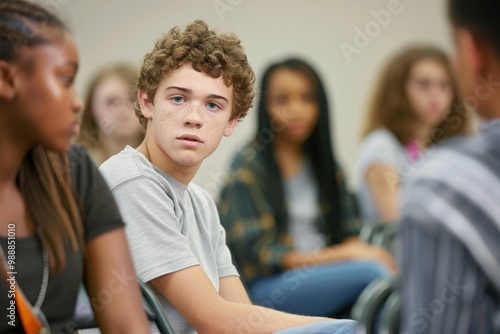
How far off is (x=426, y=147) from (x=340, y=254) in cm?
A: 67

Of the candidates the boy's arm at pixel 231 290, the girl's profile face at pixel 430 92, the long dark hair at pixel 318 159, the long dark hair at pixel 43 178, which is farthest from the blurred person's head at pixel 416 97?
the long dark hair at pixel 43 178

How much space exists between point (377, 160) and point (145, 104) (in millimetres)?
1735

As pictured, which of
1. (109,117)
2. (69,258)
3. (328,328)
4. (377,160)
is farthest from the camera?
(377,160)

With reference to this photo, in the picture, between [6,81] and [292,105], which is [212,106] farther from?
[292,105]

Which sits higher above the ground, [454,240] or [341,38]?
[341,38]

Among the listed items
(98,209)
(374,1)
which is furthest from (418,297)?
(374,1)

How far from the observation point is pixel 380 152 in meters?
2.58

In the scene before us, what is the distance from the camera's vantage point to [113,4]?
223 cm

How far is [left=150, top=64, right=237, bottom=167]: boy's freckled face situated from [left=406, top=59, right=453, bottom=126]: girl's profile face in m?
1.81

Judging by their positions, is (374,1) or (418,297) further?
(374,1)

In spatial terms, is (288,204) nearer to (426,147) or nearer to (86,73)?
(426,147)

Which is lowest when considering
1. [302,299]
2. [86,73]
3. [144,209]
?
[302,299]

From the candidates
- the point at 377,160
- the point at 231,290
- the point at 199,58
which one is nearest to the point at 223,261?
the point at 231,290

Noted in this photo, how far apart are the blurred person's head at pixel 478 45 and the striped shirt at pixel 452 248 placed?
67 mm
